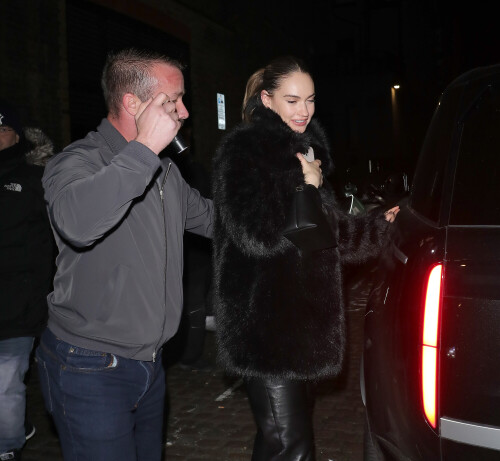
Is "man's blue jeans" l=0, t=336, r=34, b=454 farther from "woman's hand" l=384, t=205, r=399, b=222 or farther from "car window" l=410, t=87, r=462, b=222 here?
"car window" l=410, t=87, r=462, b=222

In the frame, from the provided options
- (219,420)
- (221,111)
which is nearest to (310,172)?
(219,420)

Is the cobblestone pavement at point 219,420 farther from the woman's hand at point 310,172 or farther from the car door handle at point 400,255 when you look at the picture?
the woman's hand at point 310,172

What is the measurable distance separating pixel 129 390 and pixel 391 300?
968 mm

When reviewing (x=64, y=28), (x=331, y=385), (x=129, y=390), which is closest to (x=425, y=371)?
(x=129, y=390)

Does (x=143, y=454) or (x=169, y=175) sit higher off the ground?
(x=169, y=175)

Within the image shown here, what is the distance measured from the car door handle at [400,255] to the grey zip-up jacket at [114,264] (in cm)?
82

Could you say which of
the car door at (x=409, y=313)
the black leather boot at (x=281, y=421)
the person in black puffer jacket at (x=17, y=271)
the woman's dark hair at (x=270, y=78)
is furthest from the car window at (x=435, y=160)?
the person in black puffer jacket at (x=17, y=271)

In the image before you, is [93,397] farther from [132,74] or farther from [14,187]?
[14,187]

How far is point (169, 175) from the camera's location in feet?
7.87

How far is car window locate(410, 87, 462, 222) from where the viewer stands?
2344mm

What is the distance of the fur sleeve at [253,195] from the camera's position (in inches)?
95.9

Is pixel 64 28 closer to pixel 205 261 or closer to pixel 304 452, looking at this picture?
pixel 205 261

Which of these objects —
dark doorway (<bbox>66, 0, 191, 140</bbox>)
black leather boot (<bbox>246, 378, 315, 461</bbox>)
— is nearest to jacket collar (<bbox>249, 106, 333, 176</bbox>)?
black leather boot (<bbox>246, 378, 315, 461</bbox>)

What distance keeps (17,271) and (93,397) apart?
6.25 feet
